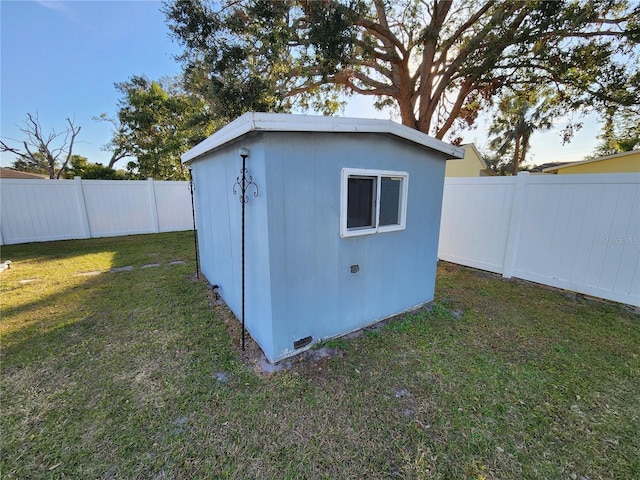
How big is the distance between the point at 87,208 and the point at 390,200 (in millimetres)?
10079

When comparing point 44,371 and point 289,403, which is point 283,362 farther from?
point 44,371

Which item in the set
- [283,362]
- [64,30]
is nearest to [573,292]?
[283,362]

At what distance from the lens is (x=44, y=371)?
2475 millimetres

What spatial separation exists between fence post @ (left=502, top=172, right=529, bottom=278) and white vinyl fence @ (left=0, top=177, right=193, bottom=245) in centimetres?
1052

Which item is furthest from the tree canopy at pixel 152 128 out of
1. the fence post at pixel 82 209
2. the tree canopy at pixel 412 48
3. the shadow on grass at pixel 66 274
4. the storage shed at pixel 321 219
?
the storage shed at pixel 321 219

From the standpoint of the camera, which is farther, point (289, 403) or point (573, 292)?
point (573, 292)

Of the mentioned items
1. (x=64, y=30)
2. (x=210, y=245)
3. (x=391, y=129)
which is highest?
(x=64, y=30)

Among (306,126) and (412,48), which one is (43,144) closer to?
(412,48)

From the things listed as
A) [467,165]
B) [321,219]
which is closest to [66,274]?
[321,219]

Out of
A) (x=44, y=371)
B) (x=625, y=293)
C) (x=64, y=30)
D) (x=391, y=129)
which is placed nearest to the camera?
(x=44, y=371)

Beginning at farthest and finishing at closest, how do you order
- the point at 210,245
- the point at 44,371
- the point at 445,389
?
the point at 210,245 < the point at 44,371 < the point at 445,389

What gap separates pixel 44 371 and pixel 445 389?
149 inches

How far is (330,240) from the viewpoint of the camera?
2.72 meters

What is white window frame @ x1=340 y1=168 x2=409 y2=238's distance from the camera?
105 inches
